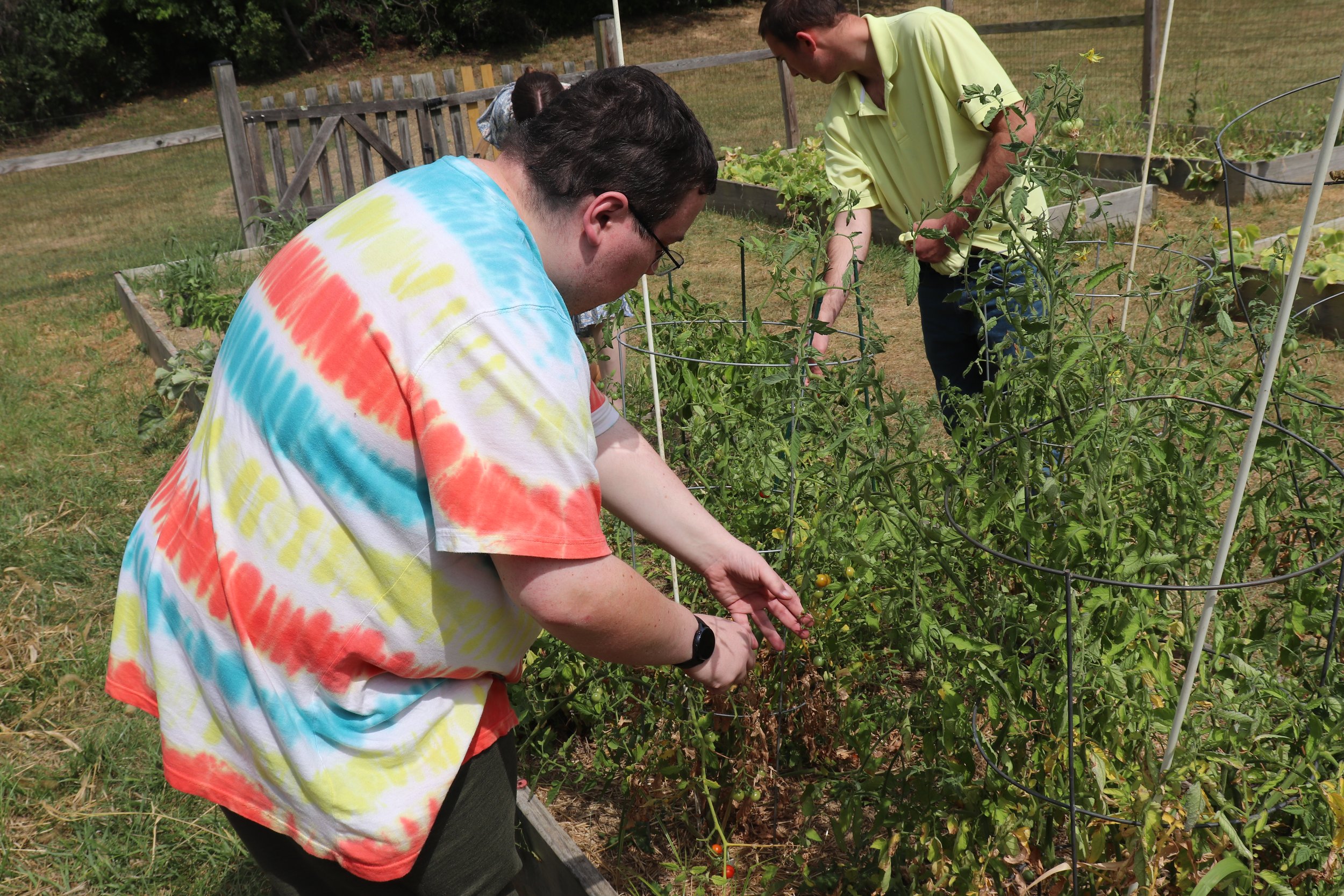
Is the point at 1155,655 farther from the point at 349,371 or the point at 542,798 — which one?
the point at 542,798

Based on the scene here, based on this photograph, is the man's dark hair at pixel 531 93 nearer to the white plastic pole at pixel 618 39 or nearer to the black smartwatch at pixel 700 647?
the white plastic pole at pixel 618 39

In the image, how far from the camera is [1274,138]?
682cm

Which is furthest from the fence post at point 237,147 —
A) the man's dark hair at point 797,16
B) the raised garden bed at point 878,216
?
the man's dark hair at point 797,16

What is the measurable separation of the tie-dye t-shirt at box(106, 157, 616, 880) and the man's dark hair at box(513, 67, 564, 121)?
2.19 meters

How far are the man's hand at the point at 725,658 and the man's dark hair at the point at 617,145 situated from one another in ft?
2.00

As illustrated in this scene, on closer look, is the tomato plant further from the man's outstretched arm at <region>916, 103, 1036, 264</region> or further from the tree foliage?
the tree foliage

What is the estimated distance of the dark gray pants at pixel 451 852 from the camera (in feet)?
4.60

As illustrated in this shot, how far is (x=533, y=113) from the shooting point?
3.12 meters

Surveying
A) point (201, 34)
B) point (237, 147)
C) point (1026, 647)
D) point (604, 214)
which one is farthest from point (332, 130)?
point (201, 34)

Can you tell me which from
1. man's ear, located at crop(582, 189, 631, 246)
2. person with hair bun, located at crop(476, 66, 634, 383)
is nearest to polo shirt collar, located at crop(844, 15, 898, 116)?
person with hair bun, located at crop(476, 66, 634, 383)

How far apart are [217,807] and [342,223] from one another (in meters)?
1.80

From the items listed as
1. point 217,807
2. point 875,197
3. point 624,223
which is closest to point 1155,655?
point 624,223

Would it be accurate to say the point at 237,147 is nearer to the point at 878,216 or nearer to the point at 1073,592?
the point at 878,216

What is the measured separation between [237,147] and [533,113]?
17.4 ft
